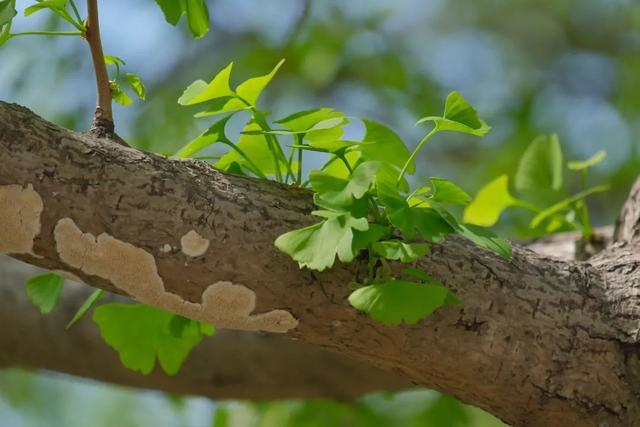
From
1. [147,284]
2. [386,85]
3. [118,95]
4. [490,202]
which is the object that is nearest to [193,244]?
[147,284]

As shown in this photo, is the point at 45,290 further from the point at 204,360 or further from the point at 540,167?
the point at 204,360

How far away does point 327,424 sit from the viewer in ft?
5.96

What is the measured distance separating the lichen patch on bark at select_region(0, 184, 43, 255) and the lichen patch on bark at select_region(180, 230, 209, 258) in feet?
0.37

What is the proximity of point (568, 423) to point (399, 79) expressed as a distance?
1.81 metres

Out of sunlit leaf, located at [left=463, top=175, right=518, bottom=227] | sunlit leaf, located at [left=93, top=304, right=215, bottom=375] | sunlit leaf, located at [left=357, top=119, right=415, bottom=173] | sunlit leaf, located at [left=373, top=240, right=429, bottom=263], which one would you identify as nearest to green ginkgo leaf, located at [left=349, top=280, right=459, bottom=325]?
sunlit leaf, located at [left=373, top=240, right=429, bottom=263]

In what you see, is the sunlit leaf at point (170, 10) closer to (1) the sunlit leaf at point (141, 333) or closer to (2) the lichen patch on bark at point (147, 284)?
(2) the lichen patch on bark at point (147, 284)

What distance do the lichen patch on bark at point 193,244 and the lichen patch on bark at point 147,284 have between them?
27mm

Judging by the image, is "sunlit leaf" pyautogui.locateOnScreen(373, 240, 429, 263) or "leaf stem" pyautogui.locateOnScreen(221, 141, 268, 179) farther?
"leaf stem" pyautogui.locateOnScreen(221, 141, 268, 179)

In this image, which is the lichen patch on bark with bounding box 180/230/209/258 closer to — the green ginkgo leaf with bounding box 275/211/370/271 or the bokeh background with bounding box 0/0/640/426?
the green ginkgo leaf with bounding box 275/211/370/271

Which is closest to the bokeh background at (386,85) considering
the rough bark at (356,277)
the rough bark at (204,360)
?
the rough bark at (204,360)

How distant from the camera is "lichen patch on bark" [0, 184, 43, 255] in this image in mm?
722

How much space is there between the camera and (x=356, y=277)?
79 cm

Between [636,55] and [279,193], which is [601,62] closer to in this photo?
[636,55]

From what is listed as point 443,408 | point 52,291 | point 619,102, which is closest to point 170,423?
point 443,408
